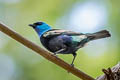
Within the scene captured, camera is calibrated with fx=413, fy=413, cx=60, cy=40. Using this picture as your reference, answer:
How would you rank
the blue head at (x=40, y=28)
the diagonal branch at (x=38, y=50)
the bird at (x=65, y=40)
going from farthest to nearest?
the blue head at (x=40, y=28), the bird at (x=65, y=40), the diagonal branch at (x=38, y=50)

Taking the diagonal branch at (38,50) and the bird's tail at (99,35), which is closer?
the diagonal branch at (38,50)

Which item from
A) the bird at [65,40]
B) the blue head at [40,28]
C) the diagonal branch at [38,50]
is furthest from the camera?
the blue head at [40,28]

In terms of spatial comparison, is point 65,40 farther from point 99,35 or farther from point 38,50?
point 38,50

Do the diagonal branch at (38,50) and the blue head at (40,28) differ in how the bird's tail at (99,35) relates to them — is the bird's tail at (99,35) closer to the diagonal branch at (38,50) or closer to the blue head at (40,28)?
the blue head at (40,28)

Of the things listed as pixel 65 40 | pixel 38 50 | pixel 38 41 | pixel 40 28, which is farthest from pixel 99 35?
pixel 38 41

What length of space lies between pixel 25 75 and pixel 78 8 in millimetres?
1438

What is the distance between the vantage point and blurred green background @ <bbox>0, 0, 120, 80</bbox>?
20.6 ft

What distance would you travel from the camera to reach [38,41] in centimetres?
673

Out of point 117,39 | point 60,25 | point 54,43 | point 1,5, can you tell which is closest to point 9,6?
point 1,5

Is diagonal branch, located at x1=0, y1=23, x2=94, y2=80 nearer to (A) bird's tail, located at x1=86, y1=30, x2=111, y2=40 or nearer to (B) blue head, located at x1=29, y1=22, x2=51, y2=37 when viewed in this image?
(A) bird's tail, located at x1=86, y1=30, x2=111, y2=40

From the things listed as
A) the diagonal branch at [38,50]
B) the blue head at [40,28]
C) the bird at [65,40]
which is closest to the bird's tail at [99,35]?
the bird at [65,40]

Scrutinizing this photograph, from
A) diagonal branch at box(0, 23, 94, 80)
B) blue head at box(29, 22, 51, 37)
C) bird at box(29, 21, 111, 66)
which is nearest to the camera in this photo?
diagonal branch at box(0, 23, 94, 80)

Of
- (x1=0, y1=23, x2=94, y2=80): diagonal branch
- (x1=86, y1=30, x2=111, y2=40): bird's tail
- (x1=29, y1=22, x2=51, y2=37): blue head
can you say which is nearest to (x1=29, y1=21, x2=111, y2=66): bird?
(x1=86, y1=30, x2=111, y2=40): bird's tail

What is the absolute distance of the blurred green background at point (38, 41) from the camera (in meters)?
6.27
